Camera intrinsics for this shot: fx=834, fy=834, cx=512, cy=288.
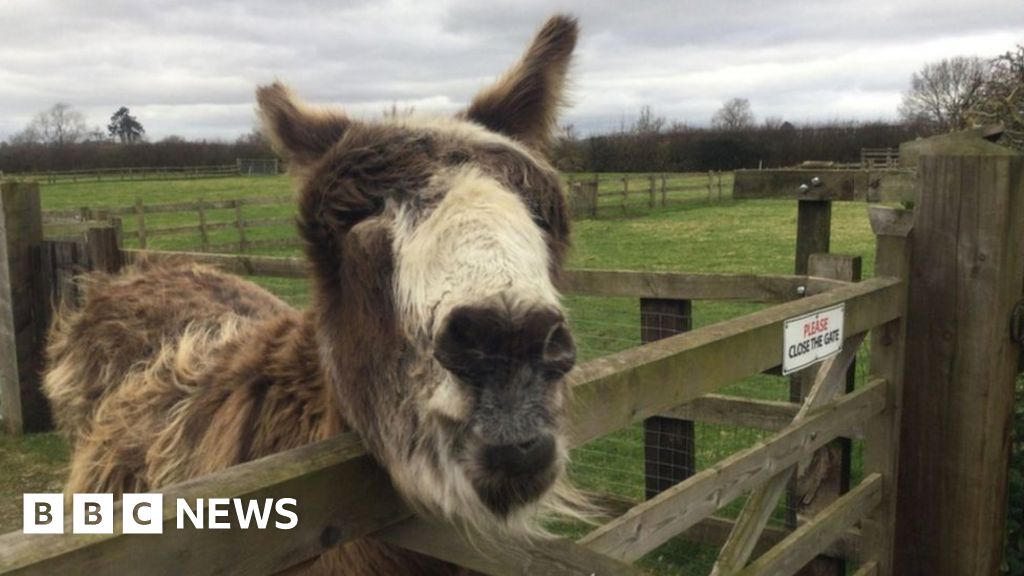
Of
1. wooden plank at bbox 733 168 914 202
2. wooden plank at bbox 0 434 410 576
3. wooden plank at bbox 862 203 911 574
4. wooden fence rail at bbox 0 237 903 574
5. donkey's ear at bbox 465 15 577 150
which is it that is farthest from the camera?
wooden plank at bbox 733 168 914 202

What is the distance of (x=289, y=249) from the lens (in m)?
20.7

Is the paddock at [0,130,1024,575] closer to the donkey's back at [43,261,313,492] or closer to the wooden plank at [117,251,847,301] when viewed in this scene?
the wooden plank at [117,251,847,301]

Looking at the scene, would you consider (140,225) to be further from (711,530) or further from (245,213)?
(711,530)

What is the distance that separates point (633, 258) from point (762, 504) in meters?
15.6

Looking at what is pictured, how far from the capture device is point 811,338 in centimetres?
299

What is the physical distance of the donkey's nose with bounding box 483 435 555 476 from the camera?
152 cm

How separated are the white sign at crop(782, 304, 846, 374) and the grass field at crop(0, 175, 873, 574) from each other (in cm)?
78

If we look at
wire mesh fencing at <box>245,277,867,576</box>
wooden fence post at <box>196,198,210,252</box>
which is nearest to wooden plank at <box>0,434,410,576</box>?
wire mesh fencing at <box>245,277,867,576</box>

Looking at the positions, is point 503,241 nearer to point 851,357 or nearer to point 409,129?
point 409,129

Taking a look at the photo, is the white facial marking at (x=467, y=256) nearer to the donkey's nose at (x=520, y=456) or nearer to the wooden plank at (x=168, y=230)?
the donkey's nose at (x=520, y=456)

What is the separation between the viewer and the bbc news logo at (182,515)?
127 centimetres

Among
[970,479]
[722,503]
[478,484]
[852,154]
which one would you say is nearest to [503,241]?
[478,484]

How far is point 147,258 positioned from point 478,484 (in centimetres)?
508

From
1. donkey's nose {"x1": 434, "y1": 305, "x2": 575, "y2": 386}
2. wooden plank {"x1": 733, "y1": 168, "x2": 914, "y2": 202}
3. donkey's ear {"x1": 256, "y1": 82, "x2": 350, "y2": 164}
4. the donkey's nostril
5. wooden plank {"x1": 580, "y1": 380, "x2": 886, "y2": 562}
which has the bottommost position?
wooden plank {"x1": 580, "y1": 380, "x2": 886, "y2": 562}
